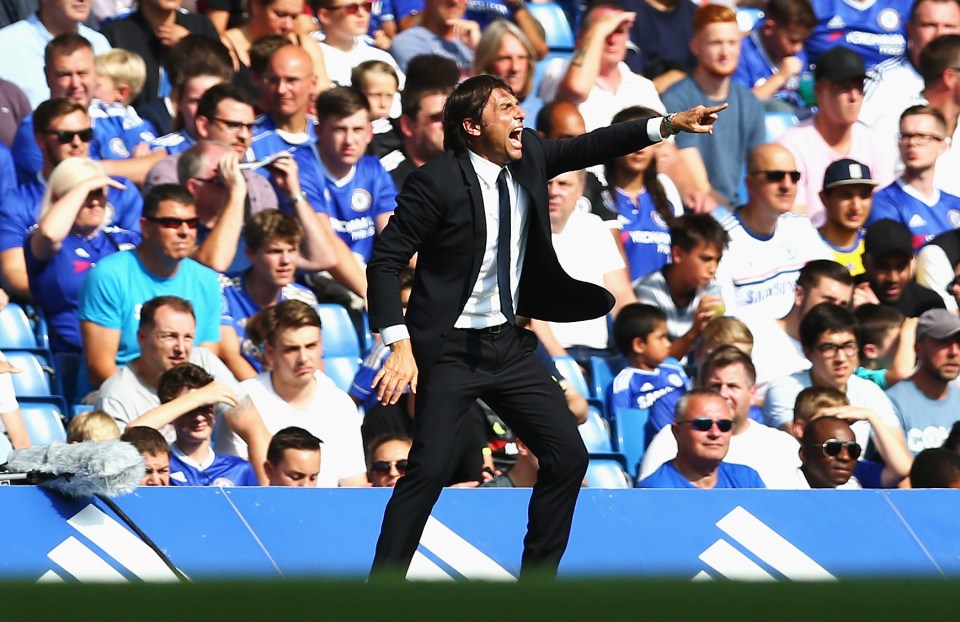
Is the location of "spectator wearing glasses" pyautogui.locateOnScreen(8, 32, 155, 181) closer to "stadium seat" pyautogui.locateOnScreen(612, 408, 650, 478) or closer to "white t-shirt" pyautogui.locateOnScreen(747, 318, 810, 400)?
"stadium seat" pyautogui.locateOnScreen(612, 408, 650, 478)

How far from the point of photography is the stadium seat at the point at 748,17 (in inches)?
465

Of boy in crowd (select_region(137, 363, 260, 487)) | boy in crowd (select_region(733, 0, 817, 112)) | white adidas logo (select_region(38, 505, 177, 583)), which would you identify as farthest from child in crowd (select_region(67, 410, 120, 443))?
boy in crowd (select_region(733, 0, 817, 112))

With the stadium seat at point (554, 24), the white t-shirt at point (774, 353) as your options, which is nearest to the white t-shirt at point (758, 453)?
the white t-shirt at point (774, 353)

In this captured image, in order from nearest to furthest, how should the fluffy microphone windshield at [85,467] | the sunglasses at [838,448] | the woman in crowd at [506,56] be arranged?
the fluffy microphone windshield at [85,467] → the sunglasses at [838,448] → the woman in crowd at [506,56]

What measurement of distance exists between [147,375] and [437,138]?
91.9 inches

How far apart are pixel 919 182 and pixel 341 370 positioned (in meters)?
4.13

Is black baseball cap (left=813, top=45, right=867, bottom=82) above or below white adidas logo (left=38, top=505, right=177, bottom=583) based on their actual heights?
above

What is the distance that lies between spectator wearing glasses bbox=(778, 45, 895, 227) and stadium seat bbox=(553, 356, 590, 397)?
241 centimetres

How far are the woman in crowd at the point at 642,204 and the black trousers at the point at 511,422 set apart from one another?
375 centimetres

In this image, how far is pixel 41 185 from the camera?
8.20m

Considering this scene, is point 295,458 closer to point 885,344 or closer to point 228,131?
point 228,131

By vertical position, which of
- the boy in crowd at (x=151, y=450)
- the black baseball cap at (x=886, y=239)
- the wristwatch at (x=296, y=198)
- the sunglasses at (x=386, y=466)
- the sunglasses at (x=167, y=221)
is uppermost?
the black baseball cap at (x=886, y=239)

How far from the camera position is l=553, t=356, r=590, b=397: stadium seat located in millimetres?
8273

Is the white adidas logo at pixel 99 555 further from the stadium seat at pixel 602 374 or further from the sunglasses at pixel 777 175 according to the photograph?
the sunglasses at pixel 777 175
